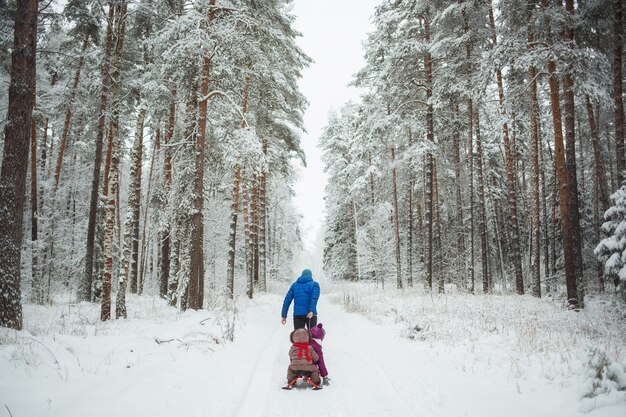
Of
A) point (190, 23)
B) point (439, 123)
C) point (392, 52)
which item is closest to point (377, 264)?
point (439, 123)

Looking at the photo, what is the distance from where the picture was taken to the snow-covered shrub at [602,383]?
3.72m

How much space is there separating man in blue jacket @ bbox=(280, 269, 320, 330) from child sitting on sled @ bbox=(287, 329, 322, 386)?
1102 millimetres

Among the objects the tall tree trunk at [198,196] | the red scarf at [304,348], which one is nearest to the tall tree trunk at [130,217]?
the tall tree trunk at [198,196]

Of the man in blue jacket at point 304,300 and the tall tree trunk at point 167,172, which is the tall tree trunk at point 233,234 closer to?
the tall tree trunk at point 167,172

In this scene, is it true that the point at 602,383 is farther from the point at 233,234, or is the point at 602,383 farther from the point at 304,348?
the point at 233,234

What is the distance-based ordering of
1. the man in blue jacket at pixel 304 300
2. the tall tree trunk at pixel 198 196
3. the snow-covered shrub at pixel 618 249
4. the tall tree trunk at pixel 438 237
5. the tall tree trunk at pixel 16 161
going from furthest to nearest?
1. the tall tree trunk at pixel 438 237
2. the tall tree trunk at pixel 198 196
3. the man in blue jacket at pixel 304 300
4. the snow-covered shrub at pixel 618 249
5. the tall tree trunk at pixel 16 161

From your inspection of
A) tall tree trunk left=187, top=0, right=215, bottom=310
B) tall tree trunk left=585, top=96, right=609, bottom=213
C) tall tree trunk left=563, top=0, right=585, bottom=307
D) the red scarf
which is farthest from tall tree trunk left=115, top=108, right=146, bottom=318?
tall tree trunk left=585, top=96, right=609, bottom=213

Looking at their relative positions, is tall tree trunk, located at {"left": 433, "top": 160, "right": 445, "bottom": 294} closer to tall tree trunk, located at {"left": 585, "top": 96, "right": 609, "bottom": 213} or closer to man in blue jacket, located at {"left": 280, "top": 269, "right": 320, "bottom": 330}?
tall tree trunk, located at {"left": 585, "top": 96, "right": 609, "bottom": 213}

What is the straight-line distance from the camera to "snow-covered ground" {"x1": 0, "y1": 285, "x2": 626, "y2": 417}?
3.96m

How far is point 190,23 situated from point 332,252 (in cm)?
3154

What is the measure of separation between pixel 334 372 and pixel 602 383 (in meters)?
4.17

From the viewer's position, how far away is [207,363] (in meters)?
6.11

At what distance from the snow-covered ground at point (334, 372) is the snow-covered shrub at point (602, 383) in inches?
0.6

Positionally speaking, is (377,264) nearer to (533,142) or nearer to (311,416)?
(533,142)
